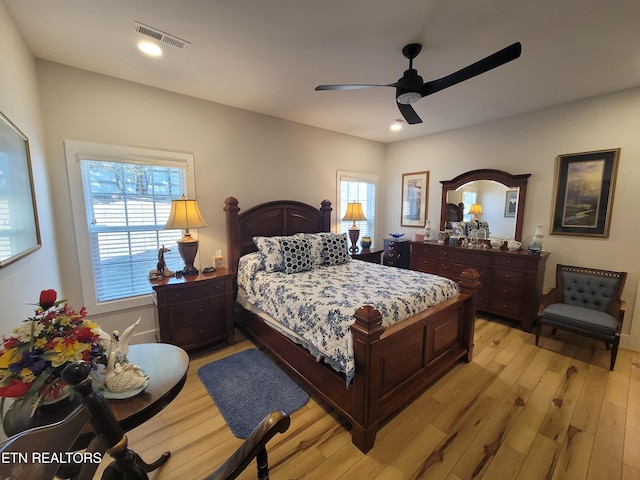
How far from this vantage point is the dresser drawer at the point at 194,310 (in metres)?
2.62

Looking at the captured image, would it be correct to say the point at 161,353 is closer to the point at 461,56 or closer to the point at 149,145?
the point at 149,145

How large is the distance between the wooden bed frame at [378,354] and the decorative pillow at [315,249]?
34.3 inches

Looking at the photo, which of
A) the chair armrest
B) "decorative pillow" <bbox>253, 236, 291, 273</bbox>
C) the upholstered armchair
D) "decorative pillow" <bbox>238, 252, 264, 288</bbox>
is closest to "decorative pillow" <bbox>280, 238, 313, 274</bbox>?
"decorative pillow" <bbox>253, 236, 291, 273</bbox>

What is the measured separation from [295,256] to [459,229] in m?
2.76

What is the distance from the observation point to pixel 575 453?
66.5 inches

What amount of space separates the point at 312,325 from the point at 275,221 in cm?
197

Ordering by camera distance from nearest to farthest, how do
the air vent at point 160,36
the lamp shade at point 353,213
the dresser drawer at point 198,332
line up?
the air vent at point 160,36 < the dresser drawer at point 198,332 < the lamp shade at point 353,213

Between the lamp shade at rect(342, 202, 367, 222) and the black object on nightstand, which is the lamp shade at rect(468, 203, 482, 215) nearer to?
the black object on nightstand

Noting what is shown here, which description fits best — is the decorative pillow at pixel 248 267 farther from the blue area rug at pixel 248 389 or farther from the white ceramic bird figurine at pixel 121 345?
the white ceramic bird figurine at pixel 121 345

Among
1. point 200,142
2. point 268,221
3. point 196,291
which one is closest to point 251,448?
point 196,291

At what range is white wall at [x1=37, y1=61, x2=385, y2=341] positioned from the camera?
7.89 ft

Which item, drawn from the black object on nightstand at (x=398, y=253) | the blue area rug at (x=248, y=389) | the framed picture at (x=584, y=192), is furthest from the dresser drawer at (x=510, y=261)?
the blue area rug at (x=248, y=389)

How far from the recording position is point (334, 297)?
220 cm

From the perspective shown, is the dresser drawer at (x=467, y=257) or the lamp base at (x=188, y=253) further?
the dresser drawer at (x=467, y=257)
